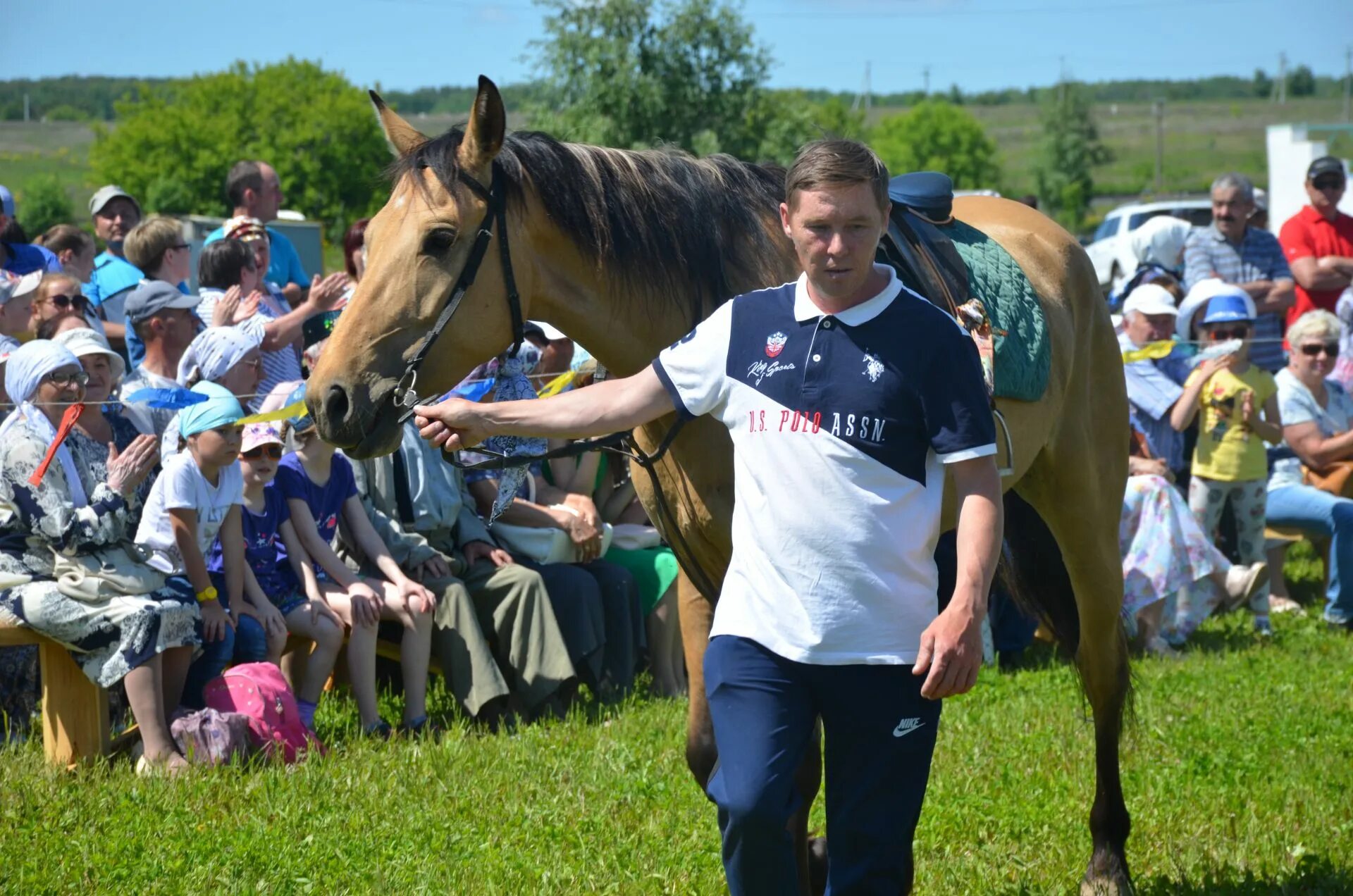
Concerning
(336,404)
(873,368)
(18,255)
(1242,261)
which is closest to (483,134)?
(336,404)

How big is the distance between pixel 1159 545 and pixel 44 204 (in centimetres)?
3308

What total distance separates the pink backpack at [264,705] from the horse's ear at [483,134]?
8.92 ft

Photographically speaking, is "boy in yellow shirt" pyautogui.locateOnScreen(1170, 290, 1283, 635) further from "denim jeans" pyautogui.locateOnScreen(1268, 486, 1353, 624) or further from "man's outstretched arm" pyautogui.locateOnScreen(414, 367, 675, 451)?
"man's outstretched arm" pyautogui.locateOnScreen(414, 367, 675, 451)

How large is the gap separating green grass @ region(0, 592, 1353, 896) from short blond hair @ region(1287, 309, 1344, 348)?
309cm

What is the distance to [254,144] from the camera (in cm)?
3788

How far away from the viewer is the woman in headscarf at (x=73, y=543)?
194 inches

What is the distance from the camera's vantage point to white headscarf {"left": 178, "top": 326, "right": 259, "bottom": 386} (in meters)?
5.89

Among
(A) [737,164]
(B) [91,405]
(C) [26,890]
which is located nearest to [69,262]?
(B) [91,405]

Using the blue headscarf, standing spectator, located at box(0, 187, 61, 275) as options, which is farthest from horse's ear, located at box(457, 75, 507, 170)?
standing spectator, located at box(0, 187, 61, 275)

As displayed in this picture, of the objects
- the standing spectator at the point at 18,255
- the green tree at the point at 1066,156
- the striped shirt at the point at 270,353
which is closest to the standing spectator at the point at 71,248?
the standing spectator at the point at 18,255

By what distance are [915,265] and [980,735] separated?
8.13ft

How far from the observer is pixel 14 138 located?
2205 inches

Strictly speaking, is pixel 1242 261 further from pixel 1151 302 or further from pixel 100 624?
pixel 100 624

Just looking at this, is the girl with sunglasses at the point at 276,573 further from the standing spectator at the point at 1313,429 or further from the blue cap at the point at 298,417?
the standing spectator at the point at 1313,429
